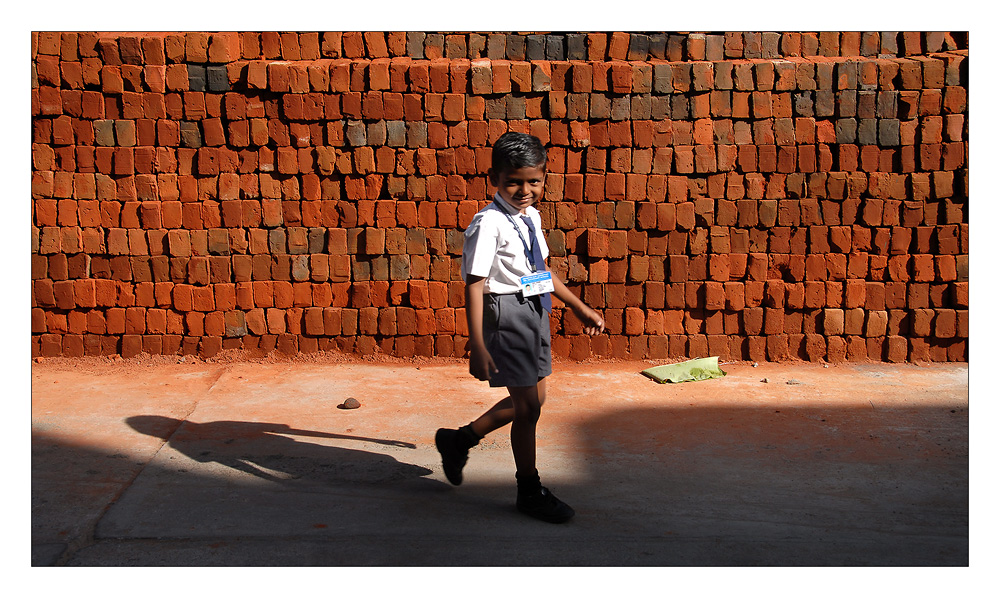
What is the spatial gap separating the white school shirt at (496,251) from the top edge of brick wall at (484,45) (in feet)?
11.5

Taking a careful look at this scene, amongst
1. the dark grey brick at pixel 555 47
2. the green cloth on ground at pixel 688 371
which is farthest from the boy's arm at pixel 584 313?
the dark grey brick at pixel 555 47

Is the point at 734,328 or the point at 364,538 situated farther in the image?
the point at 734,328

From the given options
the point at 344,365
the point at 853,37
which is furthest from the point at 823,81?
the point at 344,365

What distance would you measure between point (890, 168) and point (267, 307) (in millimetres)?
5203

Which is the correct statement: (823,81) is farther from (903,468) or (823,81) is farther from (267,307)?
(267,307)

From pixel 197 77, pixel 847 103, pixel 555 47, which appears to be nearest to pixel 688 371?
pixel 847 103

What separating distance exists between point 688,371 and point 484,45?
3.08 m

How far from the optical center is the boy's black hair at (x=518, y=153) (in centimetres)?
358

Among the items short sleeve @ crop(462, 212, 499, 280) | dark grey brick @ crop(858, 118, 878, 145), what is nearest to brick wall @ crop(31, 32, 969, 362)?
dark grey brick @ crop(858, 118, 878, 145)

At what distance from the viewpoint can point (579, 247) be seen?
22.6 ft

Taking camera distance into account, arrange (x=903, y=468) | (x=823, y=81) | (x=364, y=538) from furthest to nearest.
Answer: (x=823, y=81) < (x=903, y=468) < (x=364, y=538)

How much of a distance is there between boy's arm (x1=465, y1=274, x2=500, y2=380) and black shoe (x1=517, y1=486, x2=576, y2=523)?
1.97ft

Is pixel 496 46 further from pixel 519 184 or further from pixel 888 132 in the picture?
pixel 519 184

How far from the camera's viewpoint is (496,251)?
3.65 metres
